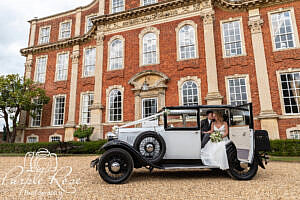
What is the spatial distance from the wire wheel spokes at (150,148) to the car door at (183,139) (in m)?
0.26

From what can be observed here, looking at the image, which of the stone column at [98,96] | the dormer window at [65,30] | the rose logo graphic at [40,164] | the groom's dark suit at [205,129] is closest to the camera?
the groom's dark suit at [205,129]

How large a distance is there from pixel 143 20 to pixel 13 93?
426 inches

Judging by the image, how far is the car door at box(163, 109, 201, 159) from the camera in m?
4.51

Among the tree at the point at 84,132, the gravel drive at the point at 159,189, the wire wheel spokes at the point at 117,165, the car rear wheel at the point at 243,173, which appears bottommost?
the gravel drive at the point at 159,189

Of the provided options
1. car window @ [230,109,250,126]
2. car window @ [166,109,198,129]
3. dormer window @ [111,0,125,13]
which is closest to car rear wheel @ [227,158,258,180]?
car window @ [230,109,250,126]

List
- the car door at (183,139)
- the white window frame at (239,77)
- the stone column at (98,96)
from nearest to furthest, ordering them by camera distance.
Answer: the car door at (183,139) < the white window frame at (239,77) < the stone column at (98,96)

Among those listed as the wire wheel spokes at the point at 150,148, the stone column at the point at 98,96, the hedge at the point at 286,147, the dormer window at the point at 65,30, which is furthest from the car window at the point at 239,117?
the dormer window at the point at 65,30

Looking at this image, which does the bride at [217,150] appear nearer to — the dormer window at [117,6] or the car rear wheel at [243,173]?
the car rear wheel at [243,173]

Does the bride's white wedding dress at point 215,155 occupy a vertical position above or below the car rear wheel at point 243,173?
above

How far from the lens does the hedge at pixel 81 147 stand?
8.22m

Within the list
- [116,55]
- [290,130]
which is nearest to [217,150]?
[290,130]

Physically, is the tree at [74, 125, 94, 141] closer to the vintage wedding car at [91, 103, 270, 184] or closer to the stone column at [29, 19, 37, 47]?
the vintage wedding car at [91, 103, 270, 184]

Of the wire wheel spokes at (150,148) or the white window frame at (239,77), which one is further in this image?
the white window frame at (239,77)

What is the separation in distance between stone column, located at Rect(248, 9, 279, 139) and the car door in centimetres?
733
